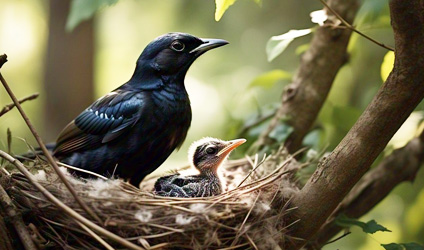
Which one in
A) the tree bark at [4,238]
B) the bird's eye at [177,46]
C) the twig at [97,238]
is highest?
the bird's eye at [177,46]

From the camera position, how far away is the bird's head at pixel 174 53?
335 cm

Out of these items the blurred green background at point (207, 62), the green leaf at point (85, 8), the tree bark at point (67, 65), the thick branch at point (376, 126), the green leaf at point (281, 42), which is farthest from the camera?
the tree bark at point (67, 65)

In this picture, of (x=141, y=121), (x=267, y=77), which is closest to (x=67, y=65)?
(x=267, y=77)

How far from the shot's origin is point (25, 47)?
7.25 metres

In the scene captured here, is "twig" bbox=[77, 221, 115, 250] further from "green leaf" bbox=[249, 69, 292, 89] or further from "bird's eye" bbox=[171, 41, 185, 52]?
"green leaf" bbox=[249, 69, 292, 89]

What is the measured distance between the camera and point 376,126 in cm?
225

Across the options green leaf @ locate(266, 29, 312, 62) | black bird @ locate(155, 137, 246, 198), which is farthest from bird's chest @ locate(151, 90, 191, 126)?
green leaf @ locate(266, 29, 312, 62)

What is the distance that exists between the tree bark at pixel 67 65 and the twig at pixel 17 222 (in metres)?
3.27

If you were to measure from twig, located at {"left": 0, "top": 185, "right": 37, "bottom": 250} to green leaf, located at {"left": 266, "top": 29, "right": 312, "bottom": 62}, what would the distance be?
1.30 metres

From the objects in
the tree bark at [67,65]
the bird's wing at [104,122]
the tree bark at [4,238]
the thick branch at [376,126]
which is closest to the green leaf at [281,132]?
the bird's wing at [104,122]

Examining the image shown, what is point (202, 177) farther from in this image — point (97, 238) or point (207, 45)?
point (97, 238)

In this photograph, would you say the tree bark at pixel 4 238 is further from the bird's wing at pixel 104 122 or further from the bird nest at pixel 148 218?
the bird's wing at pixel 104 122

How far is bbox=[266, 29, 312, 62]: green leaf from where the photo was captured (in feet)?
8.98

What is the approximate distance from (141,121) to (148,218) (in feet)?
2.62
